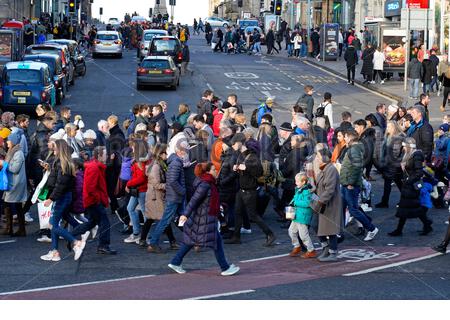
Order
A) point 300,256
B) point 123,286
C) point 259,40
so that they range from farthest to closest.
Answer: point 259,40 → point 300,256 → point 123,286

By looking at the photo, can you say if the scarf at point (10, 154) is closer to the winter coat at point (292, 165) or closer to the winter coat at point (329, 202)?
the winter coat at point (292, 165)

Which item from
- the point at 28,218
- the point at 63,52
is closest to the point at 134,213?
the point at 28,218

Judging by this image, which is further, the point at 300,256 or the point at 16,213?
the point at 16,213

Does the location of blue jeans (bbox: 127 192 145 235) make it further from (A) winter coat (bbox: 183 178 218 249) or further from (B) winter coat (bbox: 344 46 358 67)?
(B) winter coat (bbox: 344 46 358 67)

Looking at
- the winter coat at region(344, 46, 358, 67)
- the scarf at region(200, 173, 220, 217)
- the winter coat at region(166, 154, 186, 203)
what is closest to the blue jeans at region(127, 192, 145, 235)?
the winter coat at region(166, 154, 186, 203)

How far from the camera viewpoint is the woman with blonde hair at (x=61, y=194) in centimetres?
1541

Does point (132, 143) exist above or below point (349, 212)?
above

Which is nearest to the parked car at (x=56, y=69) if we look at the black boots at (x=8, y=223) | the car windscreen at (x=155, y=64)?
the car windscreen at (x=155, y=64)

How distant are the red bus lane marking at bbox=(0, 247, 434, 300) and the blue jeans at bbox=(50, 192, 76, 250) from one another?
1.68m

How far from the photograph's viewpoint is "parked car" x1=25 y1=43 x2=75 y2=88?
144ft
